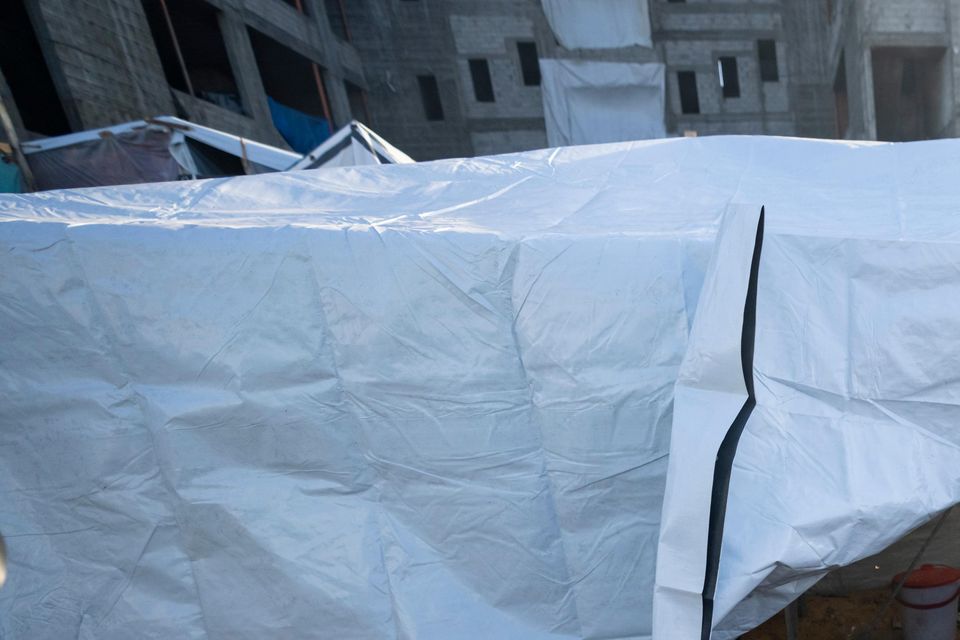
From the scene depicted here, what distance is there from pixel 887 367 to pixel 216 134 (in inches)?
243

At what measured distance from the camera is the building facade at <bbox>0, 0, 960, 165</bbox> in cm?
1097

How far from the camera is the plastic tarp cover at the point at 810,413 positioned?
1.34 m

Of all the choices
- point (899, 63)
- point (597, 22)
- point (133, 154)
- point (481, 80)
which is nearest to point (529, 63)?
point (481, 80)

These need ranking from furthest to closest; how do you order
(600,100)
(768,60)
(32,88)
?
(768,60)
(600,100)
(32,88)

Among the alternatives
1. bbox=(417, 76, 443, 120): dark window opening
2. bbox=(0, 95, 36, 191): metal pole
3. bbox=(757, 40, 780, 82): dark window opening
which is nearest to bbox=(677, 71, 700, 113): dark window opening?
bbox=(757, 40, 780, 82): dark window opening

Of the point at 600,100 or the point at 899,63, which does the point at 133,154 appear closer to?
the point at 600,100

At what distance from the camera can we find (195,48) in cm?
1098

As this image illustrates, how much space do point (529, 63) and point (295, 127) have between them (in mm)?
8173

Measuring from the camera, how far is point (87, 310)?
2.22 meters

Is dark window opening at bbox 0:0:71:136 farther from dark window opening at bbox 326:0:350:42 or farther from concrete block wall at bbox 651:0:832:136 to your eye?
concrete block wall at bbox 651:0:832:136

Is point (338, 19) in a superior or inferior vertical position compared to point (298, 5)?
superior

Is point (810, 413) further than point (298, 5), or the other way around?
point (298, 5)

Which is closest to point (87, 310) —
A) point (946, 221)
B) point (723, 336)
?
point (723, 336)

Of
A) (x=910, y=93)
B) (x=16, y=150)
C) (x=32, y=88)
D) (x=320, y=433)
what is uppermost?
(x=32, y=88)
